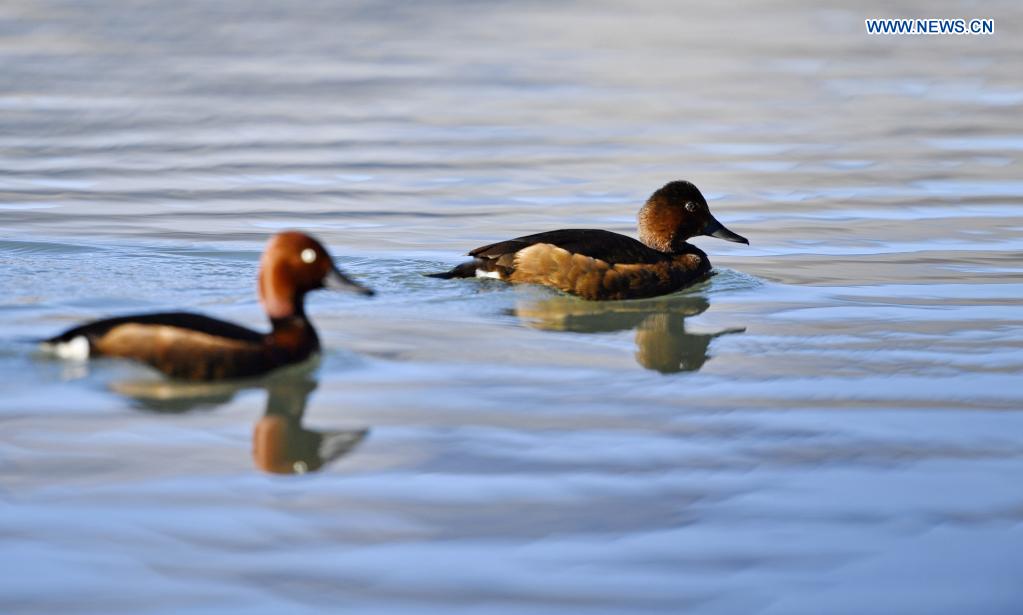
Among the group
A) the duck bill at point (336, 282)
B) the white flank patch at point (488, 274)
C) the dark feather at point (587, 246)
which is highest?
the duck bill at point (336, 282)

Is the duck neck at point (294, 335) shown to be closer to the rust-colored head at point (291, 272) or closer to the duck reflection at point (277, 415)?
the rust-colored head at point (291, 272)

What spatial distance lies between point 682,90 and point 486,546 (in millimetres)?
17719

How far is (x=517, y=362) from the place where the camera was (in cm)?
881

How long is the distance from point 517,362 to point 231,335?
1679 millimetres

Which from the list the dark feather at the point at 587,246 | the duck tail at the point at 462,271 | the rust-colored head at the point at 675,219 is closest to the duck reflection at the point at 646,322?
the dark feather at the point at 587,246

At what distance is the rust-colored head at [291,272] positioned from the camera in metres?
8.17

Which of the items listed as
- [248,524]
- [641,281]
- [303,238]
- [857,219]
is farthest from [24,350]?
[857,219]

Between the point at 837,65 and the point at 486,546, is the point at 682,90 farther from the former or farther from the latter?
the point at 486,546

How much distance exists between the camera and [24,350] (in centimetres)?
856

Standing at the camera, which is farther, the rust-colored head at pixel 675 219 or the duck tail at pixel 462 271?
the rust-colored head at pixel 675 219

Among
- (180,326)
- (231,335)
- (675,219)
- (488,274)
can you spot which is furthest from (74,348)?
(675,219)

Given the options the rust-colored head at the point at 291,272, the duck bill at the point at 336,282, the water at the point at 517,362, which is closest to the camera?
the water at the point at 517,362

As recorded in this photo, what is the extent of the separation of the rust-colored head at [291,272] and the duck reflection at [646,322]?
191cm

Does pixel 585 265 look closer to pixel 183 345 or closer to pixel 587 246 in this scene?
pixel 587 246
